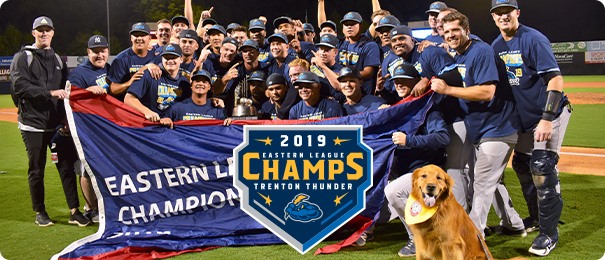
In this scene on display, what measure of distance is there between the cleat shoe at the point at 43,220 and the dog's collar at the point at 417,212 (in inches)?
173

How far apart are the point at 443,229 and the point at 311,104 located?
2.13 m

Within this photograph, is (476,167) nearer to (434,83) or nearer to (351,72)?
(434,83)

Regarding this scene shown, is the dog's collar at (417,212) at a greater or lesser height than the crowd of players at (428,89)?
lesser

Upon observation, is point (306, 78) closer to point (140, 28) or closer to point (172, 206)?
point (172, 206)

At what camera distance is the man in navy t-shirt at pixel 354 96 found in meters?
4.63

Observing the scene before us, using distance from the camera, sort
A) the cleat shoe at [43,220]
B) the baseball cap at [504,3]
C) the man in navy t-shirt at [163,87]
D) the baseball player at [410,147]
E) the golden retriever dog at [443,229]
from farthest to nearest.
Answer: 1. the cleat shoe at [43,220]
2. the man in navy t-shirt at [163,87]
3. the baseball cap at [504,3]
4. the baseball player at [410,147]
5. the golden retriever dog at [443,229]

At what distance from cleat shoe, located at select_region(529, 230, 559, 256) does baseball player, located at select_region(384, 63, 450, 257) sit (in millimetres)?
1115

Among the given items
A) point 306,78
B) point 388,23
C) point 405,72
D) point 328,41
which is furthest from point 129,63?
point 405,72

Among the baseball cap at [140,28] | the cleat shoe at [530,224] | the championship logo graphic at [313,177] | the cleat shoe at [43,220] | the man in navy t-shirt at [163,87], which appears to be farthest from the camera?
the baseball cap at [140,28]

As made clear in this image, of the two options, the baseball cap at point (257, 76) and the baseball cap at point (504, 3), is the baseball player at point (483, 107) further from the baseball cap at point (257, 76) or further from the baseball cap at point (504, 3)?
the baseball cap at point (257, 76)

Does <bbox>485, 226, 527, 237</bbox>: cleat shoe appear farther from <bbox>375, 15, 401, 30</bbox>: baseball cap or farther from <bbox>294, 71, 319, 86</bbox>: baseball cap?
<bbox>375, 15, 401, 30</bbox>: baseball cap

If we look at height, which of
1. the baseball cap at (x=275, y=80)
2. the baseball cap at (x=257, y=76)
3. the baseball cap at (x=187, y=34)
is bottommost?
the baseball cap at (x=275, y=80)

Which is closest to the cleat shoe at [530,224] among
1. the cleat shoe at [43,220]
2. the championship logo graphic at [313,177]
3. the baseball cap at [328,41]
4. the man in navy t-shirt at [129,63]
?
the championship logo graphic at [313,177]

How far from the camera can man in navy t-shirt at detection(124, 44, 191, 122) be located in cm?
505
